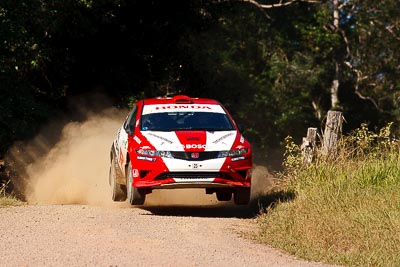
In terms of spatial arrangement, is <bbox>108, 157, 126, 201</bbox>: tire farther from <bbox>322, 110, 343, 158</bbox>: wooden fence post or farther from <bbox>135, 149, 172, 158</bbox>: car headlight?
<bbox>322, 110, 343, 158</bbox>: wooden fence post

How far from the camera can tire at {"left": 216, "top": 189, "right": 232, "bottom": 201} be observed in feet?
56.7

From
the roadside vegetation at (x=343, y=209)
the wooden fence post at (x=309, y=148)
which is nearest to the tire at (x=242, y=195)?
the roadside vegetation at (x=343, y=209)

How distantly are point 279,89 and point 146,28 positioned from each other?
25756 millimetres

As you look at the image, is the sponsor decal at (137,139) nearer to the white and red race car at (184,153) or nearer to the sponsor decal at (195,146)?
the white and red race car at (184,153)

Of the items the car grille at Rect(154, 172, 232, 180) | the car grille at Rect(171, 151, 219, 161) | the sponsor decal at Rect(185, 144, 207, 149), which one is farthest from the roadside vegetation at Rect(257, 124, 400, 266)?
the sponsor decal at Rect(185, 144, 207, 149)

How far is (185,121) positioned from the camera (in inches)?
672

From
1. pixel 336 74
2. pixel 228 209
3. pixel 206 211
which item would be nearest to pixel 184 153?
pixel 206 211

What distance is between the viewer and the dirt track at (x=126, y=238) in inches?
450

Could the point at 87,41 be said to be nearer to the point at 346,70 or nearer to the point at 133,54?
the point at 133,54

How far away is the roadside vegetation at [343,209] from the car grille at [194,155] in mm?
1177

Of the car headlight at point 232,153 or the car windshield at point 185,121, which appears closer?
the car headlight at point 232,153

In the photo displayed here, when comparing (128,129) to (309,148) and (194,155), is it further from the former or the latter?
(309,148)

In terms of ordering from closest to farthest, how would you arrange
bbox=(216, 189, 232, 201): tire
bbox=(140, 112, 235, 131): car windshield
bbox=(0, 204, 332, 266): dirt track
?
bbox=(0, 204, 332, 266): dirt track → bbox=(140, 112, 235, 131): car windshield → bbox=(216, 189, 232, 201): tire

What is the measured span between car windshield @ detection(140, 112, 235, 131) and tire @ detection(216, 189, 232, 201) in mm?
1044
